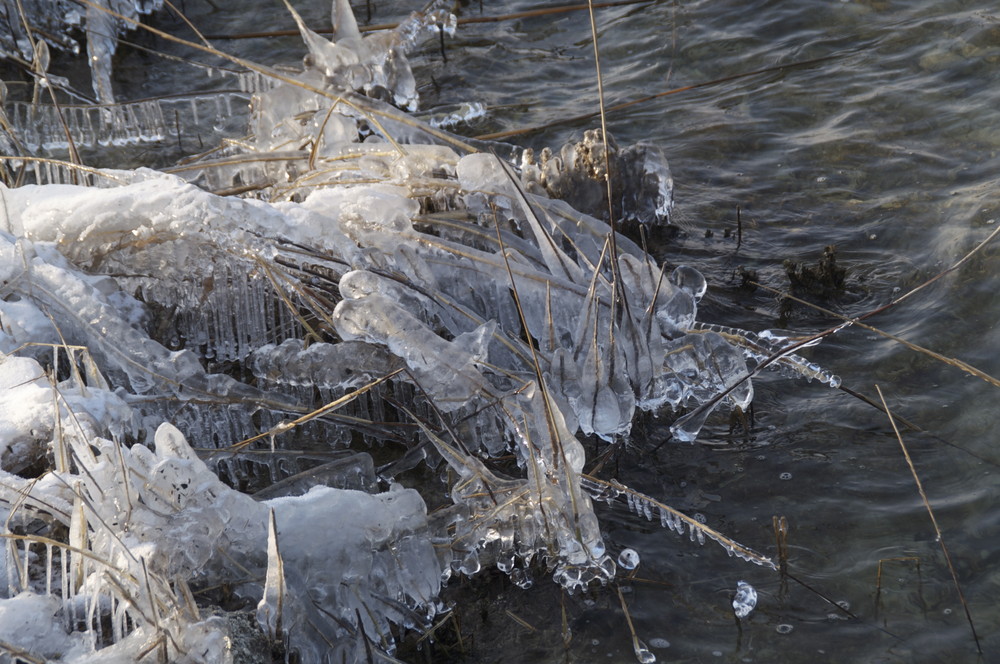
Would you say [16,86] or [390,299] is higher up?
[16,86]

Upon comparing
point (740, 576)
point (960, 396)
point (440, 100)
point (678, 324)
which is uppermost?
point (440, 100)

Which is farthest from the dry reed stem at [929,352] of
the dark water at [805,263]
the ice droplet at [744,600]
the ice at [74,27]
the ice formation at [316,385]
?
the ice at [74,27]

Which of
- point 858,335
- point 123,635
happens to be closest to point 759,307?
point 858,335

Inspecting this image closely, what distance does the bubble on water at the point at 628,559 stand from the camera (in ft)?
8.34

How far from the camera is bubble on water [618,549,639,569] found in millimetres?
2541

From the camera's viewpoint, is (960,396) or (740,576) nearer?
(740,576)

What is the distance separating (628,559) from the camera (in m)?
2.57

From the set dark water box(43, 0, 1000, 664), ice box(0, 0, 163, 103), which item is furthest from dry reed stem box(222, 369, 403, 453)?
ice box(0, 0, 163, 103)

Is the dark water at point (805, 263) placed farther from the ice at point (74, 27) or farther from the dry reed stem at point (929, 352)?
the ice at point (74, 27)

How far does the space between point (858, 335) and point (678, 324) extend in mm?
821

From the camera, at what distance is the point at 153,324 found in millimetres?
3428

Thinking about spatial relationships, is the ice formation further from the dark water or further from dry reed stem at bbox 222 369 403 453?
the dark water

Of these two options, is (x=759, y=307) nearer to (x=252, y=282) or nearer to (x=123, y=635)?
(x=252, y=282)

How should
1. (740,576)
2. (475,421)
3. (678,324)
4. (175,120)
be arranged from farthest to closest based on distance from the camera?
(175,120) < (678,324) < (475,421) < (740,576)
